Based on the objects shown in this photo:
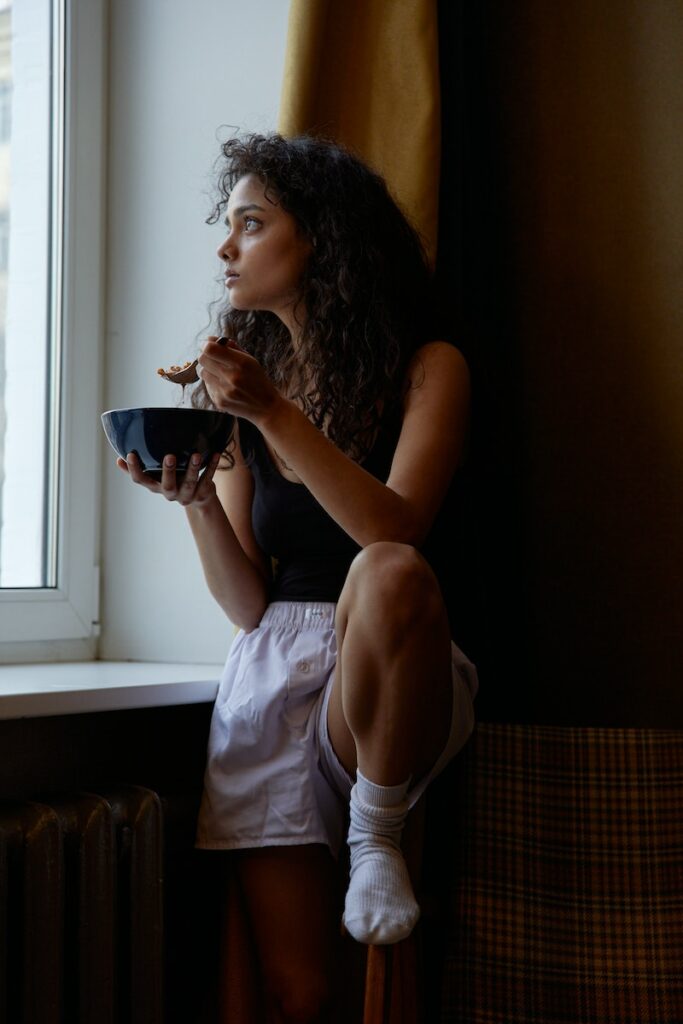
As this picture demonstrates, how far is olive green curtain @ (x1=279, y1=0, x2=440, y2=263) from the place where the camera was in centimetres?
153

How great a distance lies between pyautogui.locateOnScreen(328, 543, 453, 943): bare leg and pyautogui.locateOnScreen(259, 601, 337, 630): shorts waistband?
0.73ft

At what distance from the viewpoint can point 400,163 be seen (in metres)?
1.55

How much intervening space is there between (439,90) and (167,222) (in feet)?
1.54

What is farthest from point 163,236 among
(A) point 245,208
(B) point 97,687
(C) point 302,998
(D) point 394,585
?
(C) point 302,998

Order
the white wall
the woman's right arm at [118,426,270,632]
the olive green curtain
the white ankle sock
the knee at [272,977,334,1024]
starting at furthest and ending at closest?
the white wall
the olive green curtain
the woman's right arm at [118,426,270,632]
the knee at [272,977,334,1024]
the white ankle sock

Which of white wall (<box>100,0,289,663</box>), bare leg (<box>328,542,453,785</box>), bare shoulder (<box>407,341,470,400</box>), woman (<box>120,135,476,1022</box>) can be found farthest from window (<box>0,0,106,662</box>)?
bare leg (<box>328,542,453,785</box>)

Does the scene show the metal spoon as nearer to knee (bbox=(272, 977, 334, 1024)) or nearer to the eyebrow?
the eyebrow

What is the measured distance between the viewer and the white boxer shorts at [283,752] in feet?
3.88

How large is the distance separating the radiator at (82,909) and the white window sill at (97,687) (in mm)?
111

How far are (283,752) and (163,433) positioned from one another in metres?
0.39

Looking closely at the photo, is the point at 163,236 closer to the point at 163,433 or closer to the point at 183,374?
the point at 183,374

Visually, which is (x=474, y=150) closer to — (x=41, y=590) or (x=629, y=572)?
(x=629, y=572)

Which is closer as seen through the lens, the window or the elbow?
the elbow

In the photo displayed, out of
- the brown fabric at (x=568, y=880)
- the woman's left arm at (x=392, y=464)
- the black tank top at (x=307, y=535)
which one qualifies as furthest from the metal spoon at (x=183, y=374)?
the brown fabric at (x=568, y=880)
